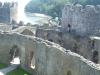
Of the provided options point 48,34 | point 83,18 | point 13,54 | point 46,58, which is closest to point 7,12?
point 48,34

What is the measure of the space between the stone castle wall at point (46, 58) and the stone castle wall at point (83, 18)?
324 inches

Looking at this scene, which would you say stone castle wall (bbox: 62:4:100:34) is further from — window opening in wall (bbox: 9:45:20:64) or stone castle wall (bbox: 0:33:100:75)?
stone castle wall (bbox: 0:33:100:75)

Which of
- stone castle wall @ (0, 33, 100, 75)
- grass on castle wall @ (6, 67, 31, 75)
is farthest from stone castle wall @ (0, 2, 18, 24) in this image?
grass on castle wall @ (6, 67, 31, 75)

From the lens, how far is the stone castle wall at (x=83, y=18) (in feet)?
110

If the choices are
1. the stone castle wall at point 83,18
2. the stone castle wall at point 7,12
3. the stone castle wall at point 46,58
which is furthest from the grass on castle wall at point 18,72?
the stone castle wall at point 7,12

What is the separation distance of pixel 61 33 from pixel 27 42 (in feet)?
22.6

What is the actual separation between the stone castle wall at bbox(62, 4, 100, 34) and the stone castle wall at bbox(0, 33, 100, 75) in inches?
324

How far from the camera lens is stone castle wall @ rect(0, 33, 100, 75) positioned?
2083cm

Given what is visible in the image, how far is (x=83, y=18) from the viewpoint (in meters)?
34.3

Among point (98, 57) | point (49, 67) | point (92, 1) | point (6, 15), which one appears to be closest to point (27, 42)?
point (49, 67)

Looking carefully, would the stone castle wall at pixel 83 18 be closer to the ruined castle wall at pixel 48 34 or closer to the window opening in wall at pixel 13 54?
the ruined castle wall at pixel 48 34

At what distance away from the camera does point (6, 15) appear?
1817 inches

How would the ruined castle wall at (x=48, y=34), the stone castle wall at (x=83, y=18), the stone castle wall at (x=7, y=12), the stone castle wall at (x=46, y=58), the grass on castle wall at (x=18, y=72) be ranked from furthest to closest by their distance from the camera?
1. the stone castle wall at (x=7, y=12)
2. the ruined castle wall at (x=48, y=34)
3. the stone castle wall at (x=83, y=18)
4. the grass on castle wall at (x=18, y=72)
5. the stone castle wall at (x=46, y=58)

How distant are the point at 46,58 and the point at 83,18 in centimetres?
1063
